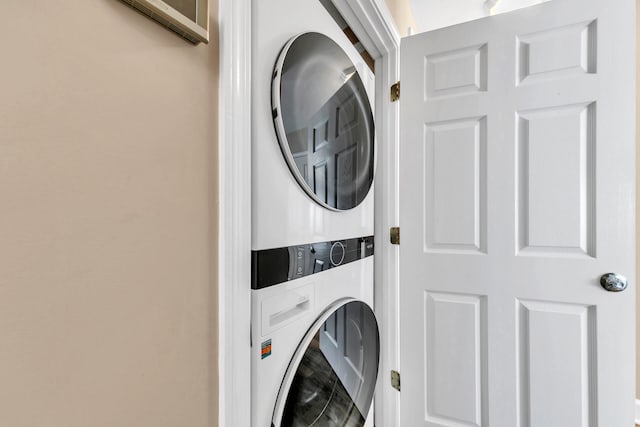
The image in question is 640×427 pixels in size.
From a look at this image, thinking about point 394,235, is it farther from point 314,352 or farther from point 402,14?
point 402,14

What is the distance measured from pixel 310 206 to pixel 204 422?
51cm

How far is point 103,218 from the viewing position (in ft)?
1.26

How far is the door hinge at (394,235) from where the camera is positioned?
148 centimetres

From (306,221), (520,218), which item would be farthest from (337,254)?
(520,218)

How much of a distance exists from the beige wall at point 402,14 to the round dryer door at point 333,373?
137cm

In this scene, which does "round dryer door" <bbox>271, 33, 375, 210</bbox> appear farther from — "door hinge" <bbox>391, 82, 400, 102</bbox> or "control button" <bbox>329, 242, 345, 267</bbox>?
"door hinge" <bbox>391, 82, 400, 102</bbox>

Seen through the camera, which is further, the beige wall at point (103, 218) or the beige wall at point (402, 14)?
the beige wall at point (402, 14)

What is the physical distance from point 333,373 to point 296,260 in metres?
0.39

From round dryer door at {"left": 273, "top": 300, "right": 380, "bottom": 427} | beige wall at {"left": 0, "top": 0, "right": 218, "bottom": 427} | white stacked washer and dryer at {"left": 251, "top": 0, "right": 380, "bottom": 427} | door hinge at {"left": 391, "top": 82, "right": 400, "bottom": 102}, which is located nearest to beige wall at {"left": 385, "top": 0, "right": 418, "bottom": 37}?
door hinge at {"left": 391, "top": 82, "right": 400, "bottom": 102}

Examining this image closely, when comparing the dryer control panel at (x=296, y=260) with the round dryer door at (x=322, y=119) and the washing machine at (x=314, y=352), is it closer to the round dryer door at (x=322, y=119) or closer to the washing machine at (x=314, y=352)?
the washing machine at (x=314, y=352)

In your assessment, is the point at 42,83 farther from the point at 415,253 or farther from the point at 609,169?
the point at 609,169

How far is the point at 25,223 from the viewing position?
1.05ft

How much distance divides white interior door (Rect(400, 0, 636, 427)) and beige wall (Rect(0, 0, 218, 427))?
1.18 meters

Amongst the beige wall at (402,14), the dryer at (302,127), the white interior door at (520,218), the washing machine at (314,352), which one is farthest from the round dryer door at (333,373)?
the beige wall at (402,14)
